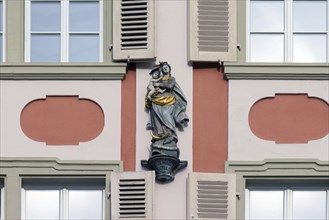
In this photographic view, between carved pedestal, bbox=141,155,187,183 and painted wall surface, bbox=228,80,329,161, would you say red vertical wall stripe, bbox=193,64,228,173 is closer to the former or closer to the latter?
painted wall surface, bbox=228,80,329,161

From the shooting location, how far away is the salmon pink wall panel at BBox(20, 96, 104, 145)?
25.3 meters

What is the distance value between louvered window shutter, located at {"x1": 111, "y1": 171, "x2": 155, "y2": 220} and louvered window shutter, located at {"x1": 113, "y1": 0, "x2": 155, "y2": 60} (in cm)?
149

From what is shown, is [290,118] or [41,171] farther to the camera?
[290,118]

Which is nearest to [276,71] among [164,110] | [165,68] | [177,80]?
[177,80]

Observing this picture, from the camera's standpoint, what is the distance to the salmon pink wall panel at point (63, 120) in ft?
83.0

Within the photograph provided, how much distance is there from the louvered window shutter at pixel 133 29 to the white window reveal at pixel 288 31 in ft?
4.16

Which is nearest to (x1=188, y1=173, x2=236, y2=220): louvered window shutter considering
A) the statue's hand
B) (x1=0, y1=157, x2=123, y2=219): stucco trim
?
the statue's hand

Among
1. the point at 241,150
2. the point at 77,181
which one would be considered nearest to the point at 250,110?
the point at 241,150

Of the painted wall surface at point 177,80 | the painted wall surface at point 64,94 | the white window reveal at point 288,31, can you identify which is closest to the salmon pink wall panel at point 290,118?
the white window reveal at point 288,31

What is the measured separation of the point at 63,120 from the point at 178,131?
55.4 inches

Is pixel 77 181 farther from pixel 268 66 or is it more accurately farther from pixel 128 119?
pixel 268 66

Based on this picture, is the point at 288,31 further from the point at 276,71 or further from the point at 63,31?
the point at 63,31

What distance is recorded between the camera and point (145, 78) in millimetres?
25453

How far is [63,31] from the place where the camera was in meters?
25.8
